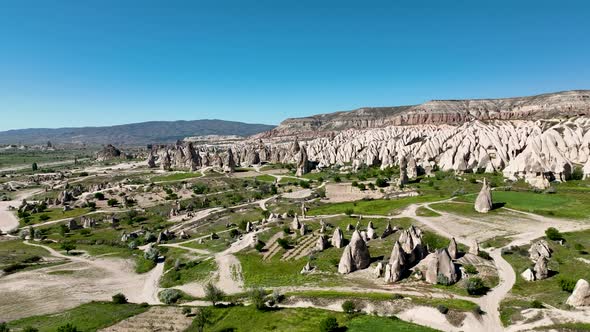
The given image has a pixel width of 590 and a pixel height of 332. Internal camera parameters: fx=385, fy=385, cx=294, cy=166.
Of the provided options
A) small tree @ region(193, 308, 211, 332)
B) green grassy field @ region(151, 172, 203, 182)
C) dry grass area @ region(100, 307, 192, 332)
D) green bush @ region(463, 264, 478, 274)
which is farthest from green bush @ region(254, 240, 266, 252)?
green grassy field @ region(151, 172, 203, 182)

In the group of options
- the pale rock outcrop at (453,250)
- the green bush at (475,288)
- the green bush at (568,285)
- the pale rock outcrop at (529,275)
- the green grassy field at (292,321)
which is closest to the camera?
the green grassy field at (292,321)

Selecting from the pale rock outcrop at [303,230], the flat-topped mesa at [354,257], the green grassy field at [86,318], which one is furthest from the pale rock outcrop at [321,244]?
the green grassy field at [86,318]

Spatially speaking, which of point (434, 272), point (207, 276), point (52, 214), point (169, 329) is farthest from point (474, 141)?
point (52, 214)

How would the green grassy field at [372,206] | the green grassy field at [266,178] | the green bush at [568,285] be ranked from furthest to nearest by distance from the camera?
the green grassy field at [266,178] < the green grassy field at [372,206] < the green bush at [568,285]

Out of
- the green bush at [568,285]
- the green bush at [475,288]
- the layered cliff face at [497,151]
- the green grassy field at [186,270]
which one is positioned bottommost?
the green grassy field at [186,270]

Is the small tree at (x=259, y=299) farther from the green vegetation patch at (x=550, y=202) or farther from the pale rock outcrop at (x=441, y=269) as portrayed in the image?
the green vegetation patch at (x=550, y=202)

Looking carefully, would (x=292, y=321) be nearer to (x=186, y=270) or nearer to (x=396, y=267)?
(x=396, y=267)
